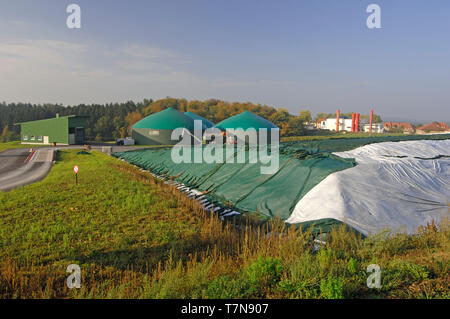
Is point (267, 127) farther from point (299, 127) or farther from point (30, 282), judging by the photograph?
point (30, 282)

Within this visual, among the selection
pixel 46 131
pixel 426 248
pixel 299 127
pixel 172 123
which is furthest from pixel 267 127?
pixel 426 248

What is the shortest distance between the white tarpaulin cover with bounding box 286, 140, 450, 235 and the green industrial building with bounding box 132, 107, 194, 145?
31.4 m

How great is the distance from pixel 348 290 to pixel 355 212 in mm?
4202

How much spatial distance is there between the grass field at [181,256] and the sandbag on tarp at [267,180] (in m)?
1.50

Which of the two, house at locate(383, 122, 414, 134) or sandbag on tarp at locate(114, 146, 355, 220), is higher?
house at locate(383, 122, 414, 134)

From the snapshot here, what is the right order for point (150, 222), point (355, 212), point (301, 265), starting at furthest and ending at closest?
point (150, 222)
point (355, 212)
point (301, 265)

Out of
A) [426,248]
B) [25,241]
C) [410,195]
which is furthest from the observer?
[410,195]

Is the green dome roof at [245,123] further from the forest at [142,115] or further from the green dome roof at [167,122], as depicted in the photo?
the forest at [142,115]

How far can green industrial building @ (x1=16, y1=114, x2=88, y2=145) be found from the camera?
120 ft

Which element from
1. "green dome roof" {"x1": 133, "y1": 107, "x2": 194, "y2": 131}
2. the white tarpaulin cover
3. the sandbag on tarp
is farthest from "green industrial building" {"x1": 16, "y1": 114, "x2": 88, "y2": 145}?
the white tarpaulin cover

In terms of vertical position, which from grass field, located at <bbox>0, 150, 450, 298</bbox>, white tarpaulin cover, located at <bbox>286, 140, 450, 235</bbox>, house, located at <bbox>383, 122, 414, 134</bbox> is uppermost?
house, located at <bbox>383, 122, 414, 134</bbox>

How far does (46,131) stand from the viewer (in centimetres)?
3844

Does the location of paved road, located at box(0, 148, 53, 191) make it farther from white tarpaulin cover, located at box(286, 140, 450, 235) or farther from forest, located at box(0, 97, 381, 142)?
forest, located at box(0, 97, 381, 142)

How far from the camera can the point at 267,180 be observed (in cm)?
1054
